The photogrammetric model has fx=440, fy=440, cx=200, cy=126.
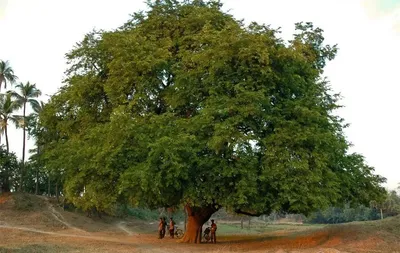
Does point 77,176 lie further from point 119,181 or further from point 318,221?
point 318,221

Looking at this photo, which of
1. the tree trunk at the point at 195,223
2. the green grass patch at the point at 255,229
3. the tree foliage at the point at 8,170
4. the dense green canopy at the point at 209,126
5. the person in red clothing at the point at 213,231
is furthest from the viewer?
the tree foliage at the point at 8,170

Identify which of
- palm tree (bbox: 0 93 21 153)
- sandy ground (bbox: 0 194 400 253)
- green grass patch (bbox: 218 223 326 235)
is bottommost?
green grass patch (bbox: 218 223 326 235)

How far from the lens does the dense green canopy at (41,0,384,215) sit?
63.9 feet

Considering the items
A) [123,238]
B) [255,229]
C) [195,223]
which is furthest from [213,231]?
[255,229]

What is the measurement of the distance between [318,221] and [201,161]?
73.7 metres

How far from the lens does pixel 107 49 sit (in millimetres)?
23484

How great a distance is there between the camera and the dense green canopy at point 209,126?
19.5m

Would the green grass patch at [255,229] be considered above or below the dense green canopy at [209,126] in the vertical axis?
below

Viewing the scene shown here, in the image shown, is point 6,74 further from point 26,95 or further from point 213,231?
point 213,231

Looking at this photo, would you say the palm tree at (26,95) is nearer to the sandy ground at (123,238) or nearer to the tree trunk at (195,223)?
the sandy ground at (123,238)

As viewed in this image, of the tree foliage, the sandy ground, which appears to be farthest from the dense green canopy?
the tree foliage

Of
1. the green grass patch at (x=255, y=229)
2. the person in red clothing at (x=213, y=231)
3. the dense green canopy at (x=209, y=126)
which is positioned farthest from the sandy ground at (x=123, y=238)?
the green grass patch at (x=255, y=229)

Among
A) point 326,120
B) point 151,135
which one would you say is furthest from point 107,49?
point 326,120

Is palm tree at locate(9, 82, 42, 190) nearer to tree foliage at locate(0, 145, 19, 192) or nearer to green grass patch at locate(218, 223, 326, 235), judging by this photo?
tree foliage at locate(0, 145, 19, 192)
